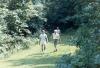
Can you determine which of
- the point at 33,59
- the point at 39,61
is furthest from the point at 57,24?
the point at 39,61

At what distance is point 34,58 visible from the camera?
22859 millimetres

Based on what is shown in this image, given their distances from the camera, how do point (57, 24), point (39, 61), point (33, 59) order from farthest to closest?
1. point (57, 24)
2. point (33, 59)
3. point (39, 61)

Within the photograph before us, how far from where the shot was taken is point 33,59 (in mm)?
22422

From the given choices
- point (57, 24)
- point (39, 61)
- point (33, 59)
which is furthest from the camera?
point (57, 24)

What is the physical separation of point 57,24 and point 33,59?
2064cm

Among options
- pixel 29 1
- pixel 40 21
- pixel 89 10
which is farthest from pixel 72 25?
pixel 89 10

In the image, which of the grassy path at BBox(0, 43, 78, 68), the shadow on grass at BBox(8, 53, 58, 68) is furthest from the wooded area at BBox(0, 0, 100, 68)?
the shadow on grass at BBox(8, 53, 58, 68)

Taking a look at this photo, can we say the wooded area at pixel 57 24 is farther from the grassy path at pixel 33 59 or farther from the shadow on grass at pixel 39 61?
the shadow on grass at pixel 39 61

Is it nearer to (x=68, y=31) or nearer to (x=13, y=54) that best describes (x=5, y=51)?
(x=13, y=54)

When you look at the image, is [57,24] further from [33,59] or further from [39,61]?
[39,61]

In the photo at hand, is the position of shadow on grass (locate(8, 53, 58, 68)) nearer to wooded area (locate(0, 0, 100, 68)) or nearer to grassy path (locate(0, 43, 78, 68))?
grassy path (locate(0, 43, 78, 68))

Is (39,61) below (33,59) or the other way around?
the other way around

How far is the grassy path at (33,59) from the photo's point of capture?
19.9 metres

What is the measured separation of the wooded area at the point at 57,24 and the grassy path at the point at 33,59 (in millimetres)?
937
